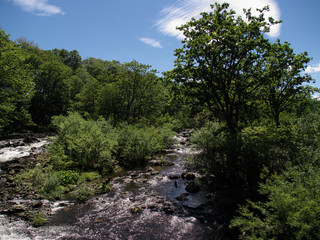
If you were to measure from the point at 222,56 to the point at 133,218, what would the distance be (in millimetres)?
11698

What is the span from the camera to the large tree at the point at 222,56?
499 inches

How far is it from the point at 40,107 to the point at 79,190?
40.4 m

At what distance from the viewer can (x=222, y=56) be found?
523 inches

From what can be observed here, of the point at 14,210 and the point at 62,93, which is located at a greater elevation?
the point at 62,93

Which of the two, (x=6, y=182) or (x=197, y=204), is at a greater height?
(x=197, y=204)

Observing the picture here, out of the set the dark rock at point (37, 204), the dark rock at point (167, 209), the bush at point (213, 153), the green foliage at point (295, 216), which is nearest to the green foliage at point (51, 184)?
the dark rock at point (37, 204)

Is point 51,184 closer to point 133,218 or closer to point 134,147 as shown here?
point 133,218

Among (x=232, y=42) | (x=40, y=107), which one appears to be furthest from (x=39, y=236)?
(x=40, y=107)

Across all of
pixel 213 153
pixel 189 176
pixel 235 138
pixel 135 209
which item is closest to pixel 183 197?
pixel 135 209

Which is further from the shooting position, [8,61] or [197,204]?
[8,61]

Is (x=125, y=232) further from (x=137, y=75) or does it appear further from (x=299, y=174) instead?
(x=137, y=75)

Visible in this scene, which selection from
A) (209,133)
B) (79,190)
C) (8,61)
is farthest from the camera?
(8,61)

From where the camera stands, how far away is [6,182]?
12930 millimetres

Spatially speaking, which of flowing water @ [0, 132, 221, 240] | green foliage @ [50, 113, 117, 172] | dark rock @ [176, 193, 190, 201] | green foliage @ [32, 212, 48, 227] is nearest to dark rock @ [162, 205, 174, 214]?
flowing water @ [0, 132, 221, 240]
